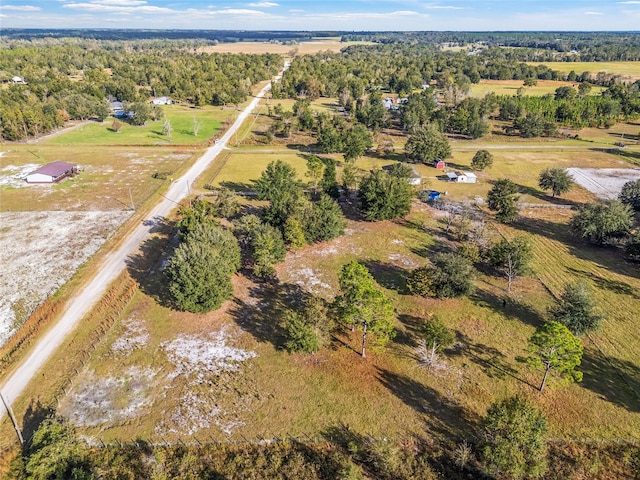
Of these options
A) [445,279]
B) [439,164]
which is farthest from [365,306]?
[439,164]

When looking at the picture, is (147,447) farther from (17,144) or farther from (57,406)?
(17,144)

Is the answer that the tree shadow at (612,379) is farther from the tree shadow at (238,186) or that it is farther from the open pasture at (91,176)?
the open pasture at (91,176)

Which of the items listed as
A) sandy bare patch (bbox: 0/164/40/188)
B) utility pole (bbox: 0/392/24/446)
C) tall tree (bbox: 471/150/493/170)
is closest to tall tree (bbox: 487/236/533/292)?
tall tree (bbox: 471/150/493/170)

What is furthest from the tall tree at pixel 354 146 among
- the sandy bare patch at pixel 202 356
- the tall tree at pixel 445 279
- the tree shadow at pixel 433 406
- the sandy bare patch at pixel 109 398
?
the sandy bare patch at pixel 109 398

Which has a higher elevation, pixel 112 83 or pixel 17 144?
pixel 112 83

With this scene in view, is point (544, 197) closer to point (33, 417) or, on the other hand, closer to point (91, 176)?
point (33, 417)

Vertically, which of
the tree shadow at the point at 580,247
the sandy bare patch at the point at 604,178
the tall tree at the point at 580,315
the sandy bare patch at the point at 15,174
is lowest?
the sandy bare patch at the point at 15,174

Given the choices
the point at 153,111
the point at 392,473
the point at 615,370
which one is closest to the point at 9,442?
the point at 392,473
